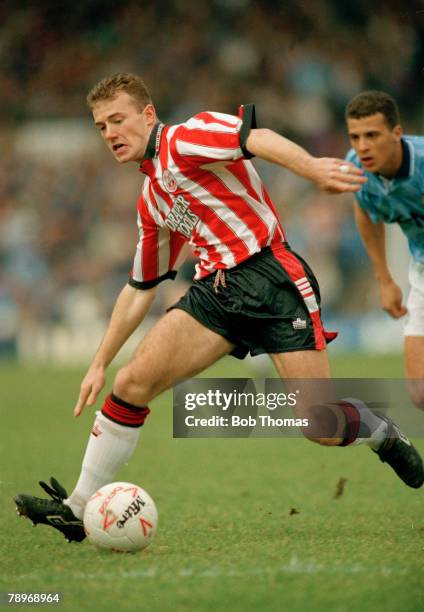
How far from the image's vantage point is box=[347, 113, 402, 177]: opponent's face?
17.9 ft

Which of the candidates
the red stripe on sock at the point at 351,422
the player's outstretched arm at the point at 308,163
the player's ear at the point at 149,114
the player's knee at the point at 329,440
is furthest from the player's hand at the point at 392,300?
the player's outstretched arm at the point at 308,163

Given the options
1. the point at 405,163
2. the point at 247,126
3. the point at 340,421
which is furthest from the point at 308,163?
the point at 405,163

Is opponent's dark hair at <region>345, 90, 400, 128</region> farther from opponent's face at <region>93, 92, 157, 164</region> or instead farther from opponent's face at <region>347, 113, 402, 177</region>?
opponent's face at <region>93, 92, 157, 164</region>

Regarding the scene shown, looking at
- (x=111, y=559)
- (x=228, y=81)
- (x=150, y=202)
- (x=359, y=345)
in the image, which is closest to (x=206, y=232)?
(x=150, y=202)

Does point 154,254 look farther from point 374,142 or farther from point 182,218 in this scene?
point 374,142

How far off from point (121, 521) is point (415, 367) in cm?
225

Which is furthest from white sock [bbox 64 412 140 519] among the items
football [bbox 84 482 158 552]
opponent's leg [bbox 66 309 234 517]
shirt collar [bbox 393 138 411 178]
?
shirt collar [bbox 393 138 411 178]

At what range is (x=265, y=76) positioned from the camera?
19.5 metres

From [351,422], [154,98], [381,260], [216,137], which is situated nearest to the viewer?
[216,137]

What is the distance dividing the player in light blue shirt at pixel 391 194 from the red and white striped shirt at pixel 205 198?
1.03 m

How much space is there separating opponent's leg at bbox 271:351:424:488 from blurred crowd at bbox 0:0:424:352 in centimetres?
1283

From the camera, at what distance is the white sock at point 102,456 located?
4574 mm

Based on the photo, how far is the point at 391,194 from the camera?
567 cm

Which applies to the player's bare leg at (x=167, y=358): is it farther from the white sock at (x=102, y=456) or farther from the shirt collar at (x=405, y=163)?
the shirt collar at (x=405, y=163)
